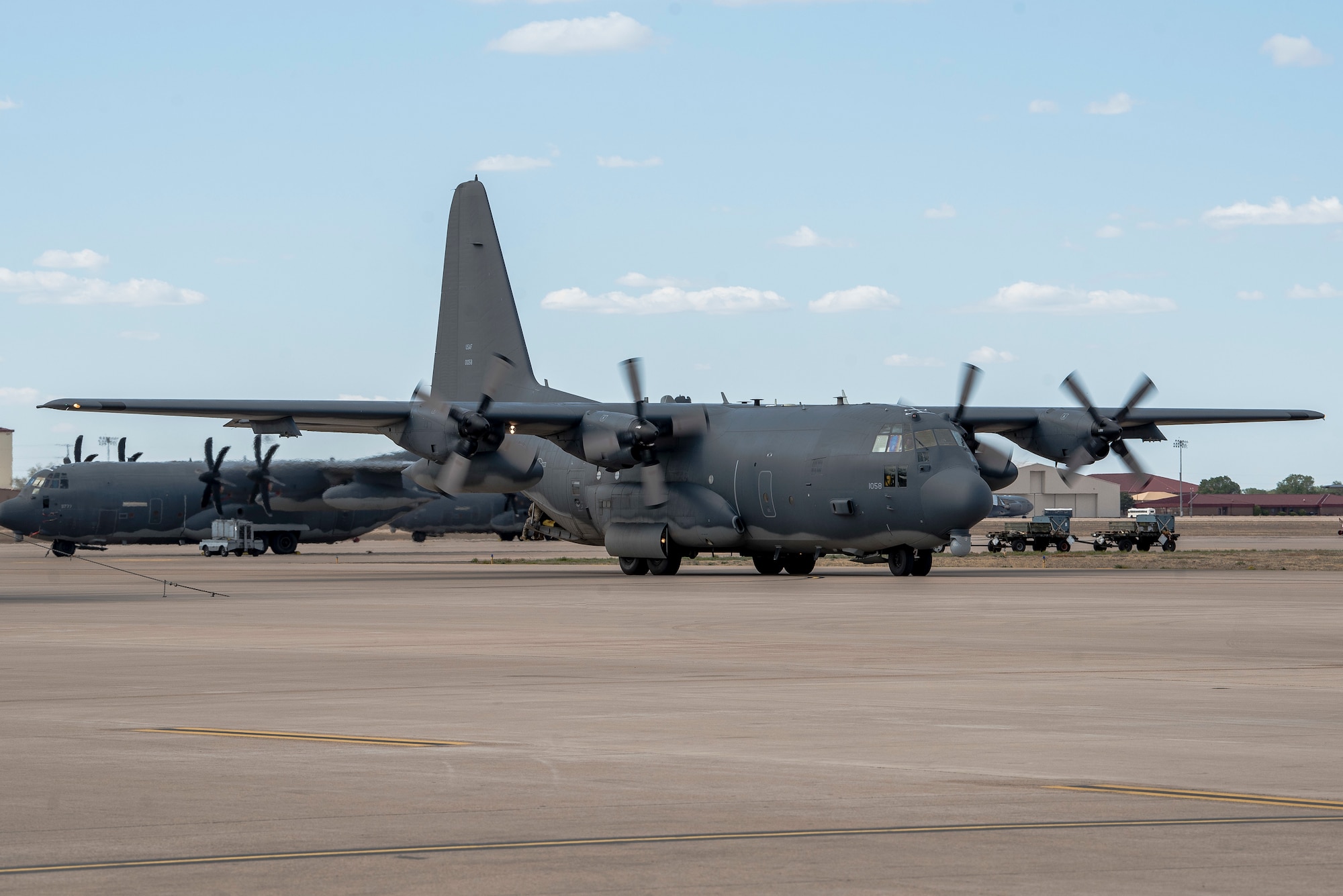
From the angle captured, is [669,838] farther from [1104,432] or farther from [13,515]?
[13,515]

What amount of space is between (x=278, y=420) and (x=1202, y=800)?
35.0 meters

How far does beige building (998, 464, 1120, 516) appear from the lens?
18088cm

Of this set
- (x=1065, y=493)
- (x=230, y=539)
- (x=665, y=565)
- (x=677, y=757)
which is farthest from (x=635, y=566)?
(x=1065, y=493)

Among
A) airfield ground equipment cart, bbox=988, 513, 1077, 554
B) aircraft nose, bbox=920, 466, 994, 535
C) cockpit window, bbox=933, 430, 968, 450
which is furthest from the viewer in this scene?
airfield ground equipment cart, bbox=988, 513, 1077, 554

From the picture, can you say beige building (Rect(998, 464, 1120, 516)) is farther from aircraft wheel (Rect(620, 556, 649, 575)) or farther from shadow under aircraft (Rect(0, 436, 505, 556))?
aircraft wheel (Rect(620, 556, 649, 575))

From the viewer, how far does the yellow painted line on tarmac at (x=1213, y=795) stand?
8.27 meters

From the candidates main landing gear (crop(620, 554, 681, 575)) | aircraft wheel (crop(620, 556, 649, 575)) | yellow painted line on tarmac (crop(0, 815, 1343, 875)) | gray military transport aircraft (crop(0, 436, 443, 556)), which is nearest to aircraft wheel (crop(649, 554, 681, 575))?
main landing gear (crop(620, 554, 681, 575))

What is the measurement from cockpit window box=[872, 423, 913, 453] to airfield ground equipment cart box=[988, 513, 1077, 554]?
1259 inches

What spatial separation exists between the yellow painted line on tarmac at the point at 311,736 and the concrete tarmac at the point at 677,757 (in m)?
0.06

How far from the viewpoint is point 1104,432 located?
43969 millimetres

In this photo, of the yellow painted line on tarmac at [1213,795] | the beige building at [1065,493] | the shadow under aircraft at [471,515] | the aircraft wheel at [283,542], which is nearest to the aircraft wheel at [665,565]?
the yellow painted line on tarmac at [1213,795]

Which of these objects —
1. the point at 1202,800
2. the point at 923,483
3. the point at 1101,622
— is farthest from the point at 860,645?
the point at 923,483

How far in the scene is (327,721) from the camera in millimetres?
12109

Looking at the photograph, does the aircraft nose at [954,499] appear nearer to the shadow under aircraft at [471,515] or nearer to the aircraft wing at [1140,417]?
the aircraft wing at [1140,417]
